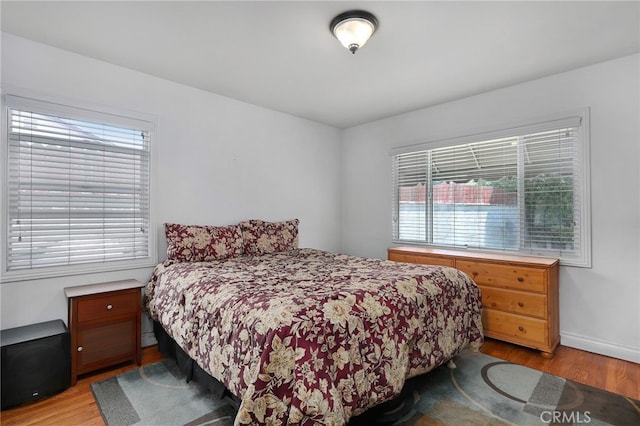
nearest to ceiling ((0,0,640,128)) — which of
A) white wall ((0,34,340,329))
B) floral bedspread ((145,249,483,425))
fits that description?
white wall ((0,34,340,329))

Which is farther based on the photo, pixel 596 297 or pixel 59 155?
pixel 596 297

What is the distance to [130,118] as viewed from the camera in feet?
9.31

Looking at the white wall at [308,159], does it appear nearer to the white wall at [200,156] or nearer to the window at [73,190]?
the white wall at [200,156]

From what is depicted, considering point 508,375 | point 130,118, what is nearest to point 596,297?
point 508,375

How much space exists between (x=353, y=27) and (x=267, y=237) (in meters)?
2.19

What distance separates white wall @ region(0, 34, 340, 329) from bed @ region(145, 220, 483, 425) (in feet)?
2.21

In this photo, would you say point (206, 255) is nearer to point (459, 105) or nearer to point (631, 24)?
point (459, 105)

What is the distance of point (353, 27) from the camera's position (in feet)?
6.75

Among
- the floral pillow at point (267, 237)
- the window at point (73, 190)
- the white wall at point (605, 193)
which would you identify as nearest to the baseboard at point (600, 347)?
the white wall at point (605, 193)

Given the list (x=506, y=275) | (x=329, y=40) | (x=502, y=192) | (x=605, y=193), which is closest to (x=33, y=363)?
(x=329, y=40)

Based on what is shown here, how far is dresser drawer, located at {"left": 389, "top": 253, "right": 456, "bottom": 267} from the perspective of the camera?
321 centimetres

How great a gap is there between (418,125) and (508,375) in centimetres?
280

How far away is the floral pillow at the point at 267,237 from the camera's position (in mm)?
3361

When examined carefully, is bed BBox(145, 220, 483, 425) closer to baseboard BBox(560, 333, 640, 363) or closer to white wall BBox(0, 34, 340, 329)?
white wall BBox(0, 34, 340, 329)
